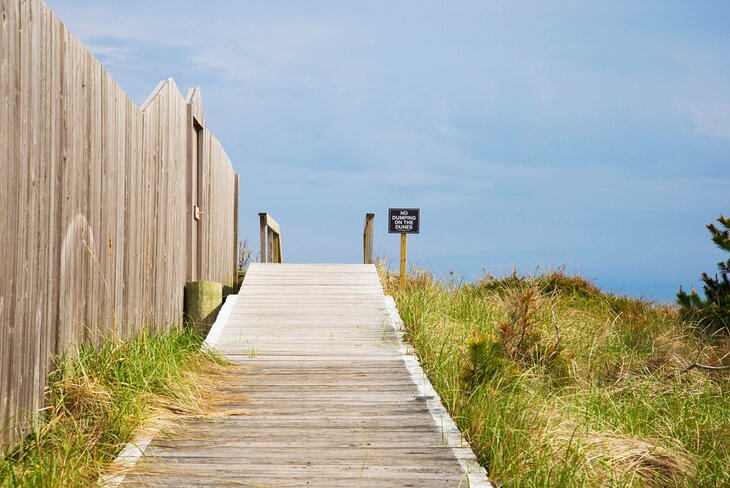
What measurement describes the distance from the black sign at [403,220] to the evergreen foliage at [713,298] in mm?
4198

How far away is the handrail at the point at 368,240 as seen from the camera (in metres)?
16.1

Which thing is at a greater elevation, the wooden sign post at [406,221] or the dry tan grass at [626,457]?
the wooden sign post at [406,221]

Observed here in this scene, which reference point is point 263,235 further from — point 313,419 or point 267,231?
point 313,419

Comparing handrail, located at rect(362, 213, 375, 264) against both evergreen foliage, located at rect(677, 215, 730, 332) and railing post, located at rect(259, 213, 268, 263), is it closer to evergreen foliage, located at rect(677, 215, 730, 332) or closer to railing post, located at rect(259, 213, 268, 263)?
railing post, located at rect(259, 213, 268, 263)

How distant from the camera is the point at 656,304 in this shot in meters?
14.0

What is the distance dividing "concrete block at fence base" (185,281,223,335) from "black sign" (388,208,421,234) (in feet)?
11.1

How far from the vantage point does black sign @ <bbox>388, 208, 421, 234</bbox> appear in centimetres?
1258

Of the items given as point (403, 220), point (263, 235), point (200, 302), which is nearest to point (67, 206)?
point (200, 302)

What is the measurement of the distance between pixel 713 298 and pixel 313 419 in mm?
7944

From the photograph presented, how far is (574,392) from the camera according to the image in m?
7.49

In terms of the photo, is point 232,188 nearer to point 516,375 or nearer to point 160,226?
point 160,226

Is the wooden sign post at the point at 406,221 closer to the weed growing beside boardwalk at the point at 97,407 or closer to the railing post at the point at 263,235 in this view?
the railing post at the point at 263,235

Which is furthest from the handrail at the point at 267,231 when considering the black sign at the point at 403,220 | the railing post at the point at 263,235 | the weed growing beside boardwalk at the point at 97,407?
the weed growing beside boardwalk at the point at 97,407

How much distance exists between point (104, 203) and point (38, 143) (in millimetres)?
1488
